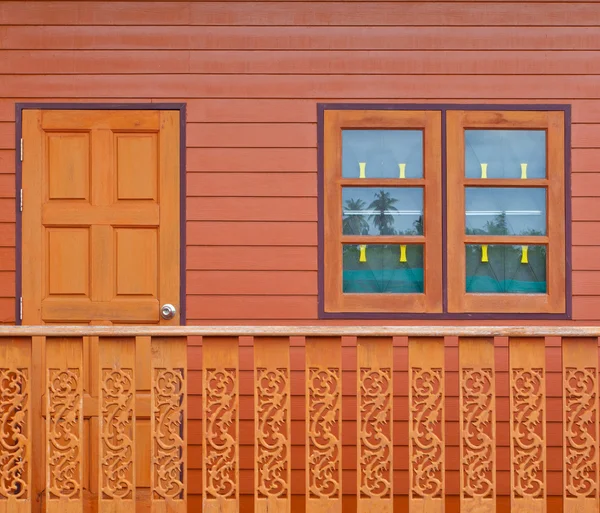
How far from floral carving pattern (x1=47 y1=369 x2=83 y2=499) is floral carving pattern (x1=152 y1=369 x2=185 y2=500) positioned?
12.9 inches

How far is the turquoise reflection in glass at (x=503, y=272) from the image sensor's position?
4715 mm

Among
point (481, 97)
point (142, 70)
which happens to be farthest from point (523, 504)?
point (142, 70)

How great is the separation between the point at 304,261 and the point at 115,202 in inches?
44.9

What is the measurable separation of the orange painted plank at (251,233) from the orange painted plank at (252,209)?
29 mm

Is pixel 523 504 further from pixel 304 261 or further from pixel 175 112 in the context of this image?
pixel 175 112

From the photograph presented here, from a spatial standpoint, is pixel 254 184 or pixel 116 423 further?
pixel 254 184

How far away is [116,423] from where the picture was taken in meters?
3.54

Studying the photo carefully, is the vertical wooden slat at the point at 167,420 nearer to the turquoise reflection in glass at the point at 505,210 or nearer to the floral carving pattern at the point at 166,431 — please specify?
the floral carving pattern at the point at 166,431

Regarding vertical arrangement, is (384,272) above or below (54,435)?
above

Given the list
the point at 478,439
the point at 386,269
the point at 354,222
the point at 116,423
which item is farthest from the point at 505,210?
the point at 116,423

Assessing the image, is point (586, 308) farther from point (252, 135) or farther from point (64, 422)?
point (64, 422)

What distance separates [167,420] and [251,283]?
1307 mm

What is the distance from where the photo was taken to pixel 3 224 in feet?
15.3

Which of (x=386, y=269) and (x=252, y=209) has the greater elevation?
(x=252, y=209)
